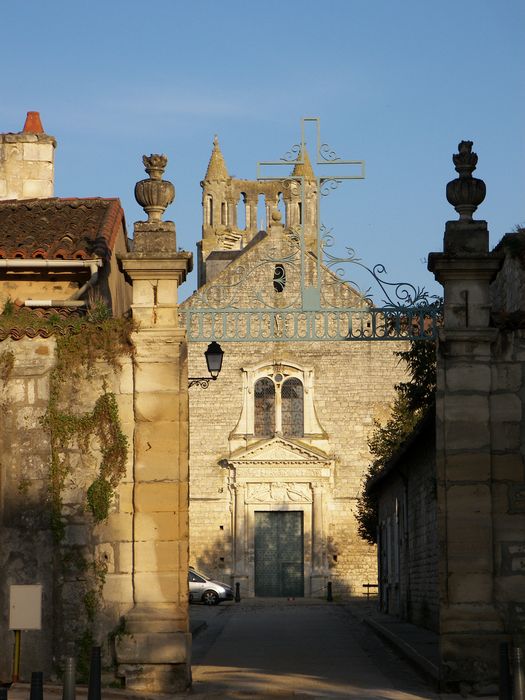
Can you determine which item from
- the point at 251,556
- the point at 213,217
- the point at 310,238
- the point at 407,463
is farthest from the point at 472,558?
the point at 213,217

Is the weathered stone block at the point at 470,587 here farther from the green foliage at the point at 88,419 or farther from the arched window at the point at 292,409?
the arched window at the point at 292,409

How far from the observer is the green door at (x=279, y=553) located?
147 feet

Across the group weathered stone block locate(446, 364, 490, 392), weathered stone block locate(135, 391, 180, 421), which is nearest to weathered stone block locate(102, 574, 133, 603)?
weathered stone block locate(135, 391, 180, 421)

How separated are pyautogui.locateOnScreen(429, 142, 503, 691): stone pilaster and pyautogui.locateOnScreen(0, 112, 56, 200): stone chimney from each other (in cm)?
985

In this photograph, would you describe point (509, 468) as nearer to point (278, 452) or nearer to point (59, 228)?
point (59, 228)

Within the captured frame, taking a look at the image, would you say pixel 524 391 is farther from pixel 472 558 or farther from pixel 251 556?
pixel 251 556

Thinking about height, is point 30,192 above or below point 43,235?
above

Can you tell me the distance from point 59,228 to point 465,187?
6.03 metres

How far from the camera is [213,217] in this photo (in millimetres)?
75938

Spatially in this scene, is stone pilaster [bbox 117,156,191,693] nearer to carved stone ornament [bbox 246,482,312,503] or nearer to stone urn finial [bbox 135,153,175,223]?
stone urn finial [bbox 135,153,175,223]

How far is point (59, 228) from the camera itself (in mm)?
18828

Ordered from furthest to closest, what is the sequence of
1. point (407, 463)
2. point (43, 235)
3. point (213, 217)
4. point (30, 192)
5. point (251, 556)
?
point (213, 217)
point (251, 556)
point (407, 463)
point (30, 192)
point (43, 235)

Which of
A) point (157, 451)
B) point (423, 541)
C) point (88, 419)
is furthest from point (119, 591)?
point (423, 541)

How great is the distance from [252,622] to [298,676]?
13545 mm
